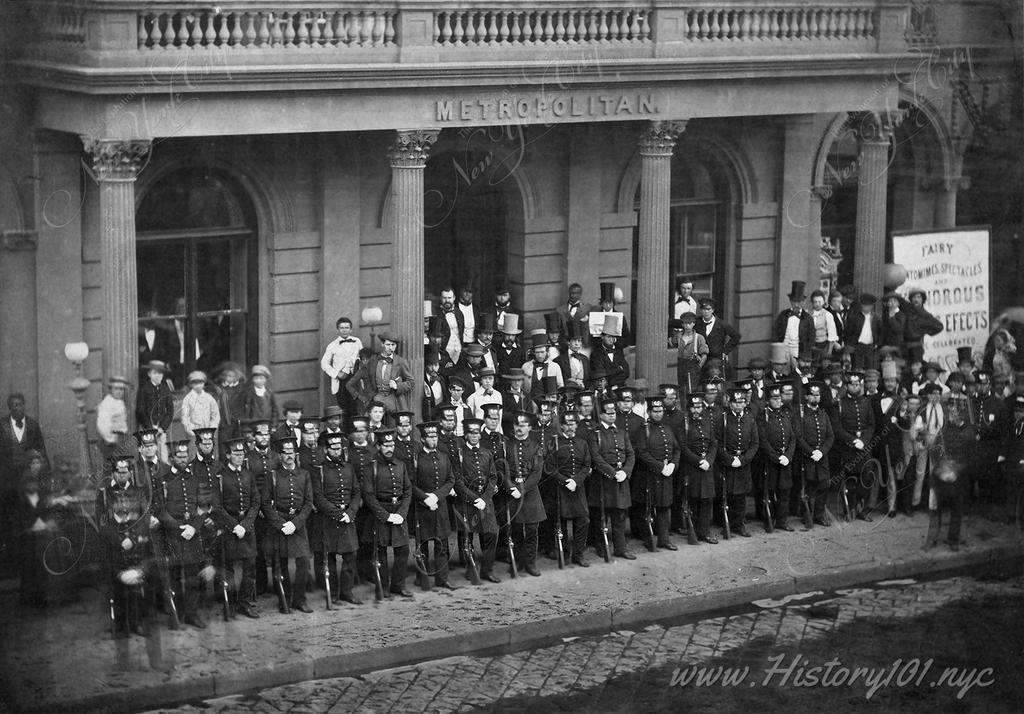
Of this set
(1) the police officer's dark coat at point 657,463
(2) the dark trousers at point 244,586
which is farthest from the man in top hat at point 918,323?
(2) the dark trousers at point 244,586

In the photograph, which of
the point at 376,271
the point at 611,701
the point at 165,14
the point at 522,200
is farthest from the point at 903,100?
the point at 611,701

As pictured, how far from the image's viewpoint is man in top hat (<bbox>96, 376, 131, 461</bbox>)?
64.9ft

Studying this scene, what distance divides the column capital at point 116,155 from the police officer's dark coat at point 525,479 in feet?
17.4

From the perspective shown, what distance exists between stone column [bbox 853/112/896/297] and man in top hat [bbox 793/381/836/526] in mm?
5111

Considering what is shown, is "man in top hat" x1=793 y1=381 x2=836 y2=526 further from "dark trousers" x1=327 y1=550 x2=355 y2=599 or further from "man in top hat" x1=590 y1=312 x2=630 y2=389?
"dark trousers" x1=327 y1=550 x2=355 y2=599

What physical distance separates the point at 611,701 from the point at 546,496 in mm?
4375

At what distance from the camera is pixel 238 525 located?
1866 cm

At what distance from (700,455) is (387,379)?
403 cm

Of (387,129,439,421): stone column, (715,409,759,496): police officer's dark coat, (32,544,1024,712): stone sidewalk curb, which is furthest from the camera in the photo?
(387,129,439,421): stone column

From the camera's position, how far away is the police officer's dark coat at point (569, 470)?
20672 mm

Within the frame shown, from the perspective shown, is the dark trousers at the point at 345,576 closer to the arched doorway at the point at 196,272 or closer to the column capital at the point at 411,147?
the arched doorway at the point at 196,272

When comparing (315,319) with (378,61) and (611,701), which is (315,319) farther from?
(611,701)

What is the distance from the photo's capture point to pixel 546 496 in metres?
20.9

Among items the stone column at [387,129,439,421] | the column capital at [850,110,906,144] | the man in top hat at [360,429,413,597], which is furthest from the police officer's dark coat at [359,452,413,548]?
the column capital at [850,110,906,144]
